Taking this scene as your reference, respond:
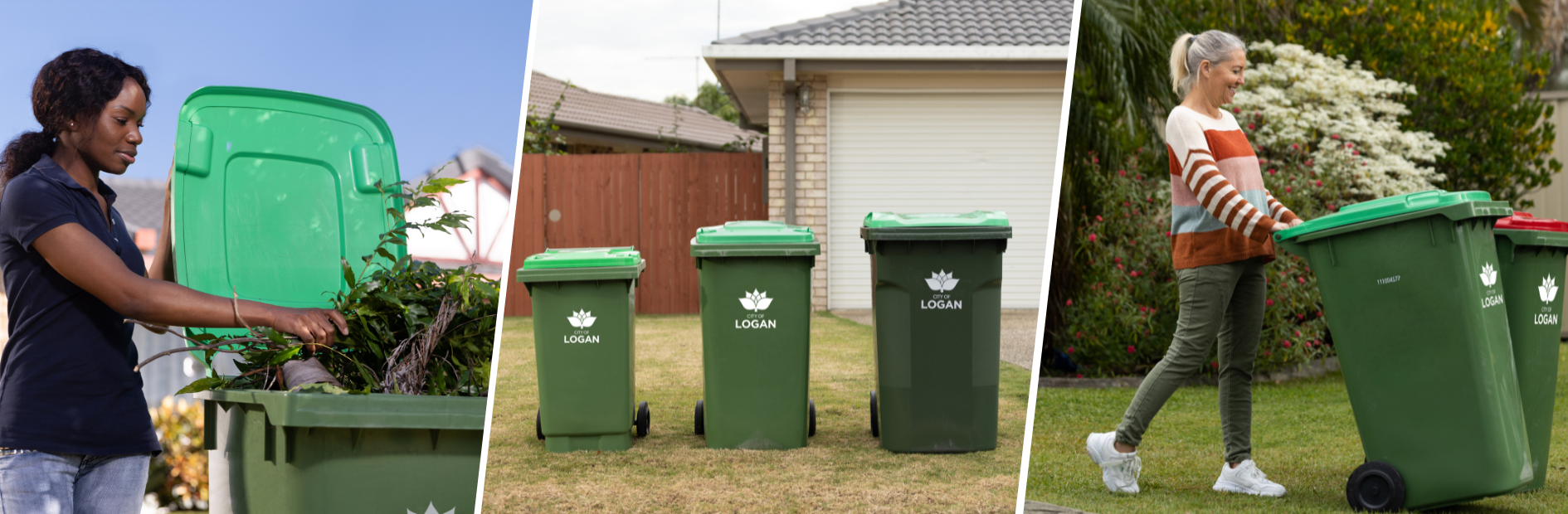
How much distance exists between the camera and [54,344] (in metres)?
2.41

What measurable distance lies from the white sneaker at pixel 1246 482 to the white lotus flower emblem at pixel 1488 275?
94 cm

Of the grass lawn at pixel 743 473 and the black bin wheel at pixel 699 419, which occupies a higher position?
the black bin wheel at pixel 699 419

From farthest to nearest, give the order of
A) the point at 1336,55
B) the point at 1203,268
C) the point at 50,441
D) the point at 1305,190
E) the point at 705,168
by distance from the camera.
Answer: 1. the point at 705,168
2. the point at 1336,55
3. the point at 1305,190
4. the point at 1203,268
5. the point at 50,441

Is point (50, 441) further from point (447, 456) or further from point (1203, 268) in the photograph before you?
point (1203, 268)

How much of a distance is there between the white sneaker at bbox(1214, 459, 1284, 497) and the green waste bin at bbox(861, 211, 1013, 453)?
3.48 feet

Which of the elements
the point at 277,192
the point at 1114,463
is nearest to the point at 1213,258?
the point at 1114,463

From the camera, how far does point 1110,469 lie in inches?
152

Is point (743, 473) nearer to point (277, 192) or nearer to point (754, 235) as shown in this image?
point (754, 235)

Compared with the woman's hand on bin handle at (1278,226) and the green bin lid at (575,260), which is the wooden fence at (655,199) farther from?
the woman's hand on bin handle at (1278,226)

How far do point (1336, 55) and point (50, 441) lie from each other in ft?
30.9

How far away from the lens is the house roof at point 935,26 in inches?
407

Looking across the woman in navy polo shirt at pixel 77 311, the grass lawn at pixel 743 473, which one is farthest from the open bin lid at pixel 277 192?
the grass lawn at pixel 743 473

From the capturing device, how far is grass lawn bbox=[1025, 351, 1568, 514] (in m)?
3.68

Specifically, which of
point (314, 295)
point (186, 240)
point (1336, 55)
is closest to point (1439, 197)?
point (314, 295)
